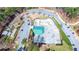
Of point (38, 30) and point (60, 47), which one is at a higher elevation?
point (38, 30)

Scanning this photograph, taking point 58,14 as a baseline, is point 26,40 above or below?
below

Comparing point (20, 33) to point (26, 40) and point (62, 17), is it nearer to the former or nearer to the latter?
point (26, 40)

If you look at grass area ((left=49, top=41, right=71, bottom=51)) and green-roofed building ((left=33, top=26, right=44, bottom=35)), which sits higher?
green-roofed building ((left=33, top=26, right=44, bottom=35))

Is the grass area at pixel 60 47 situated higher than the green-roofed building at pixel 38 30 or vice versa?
the green-roofed building at pixel 38 30
